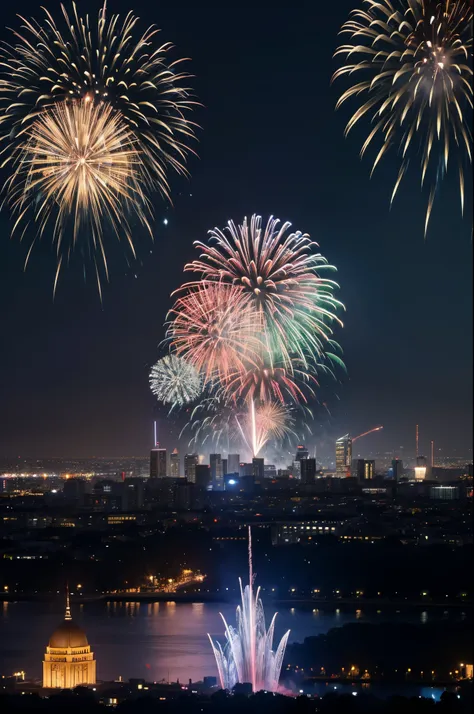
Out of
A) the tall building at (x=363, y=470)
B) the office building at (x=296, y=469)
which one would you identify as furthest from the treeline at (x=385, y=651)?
the tall building at (x=363, y=470)

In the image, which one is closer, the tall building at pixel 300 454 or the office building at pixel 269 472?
the office building at pixel 269 472

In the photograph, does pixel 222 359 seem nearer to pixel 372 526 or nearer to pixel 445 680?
pixel 445 680

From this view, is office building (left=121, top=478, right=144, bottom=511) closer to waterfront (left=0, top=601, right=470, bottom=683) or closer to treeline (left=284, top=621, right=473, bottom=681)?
waterfront (left=0, top=601, right=470, bottom=683)

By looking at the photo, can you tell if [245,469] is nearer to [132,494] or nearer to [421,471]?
[132,494]

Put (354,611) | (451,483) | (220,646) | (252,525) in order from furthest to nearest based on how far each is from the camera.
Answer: (451,483)
(252,525)
(354,611)
(220,646)

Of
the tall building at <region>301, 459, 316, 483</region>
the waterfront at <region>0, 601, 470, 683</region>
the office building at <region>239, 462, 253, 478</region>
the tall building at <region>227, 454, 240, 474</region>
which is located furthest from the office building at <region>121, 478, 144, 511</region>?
the waterfront at <region>0, 601, 470, 683</region>

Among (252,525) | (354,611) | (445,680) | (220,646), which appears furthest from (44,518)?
(445,680)

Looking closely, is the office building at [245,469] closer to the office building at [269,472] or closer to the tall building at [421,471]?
the office building at [269,472]
